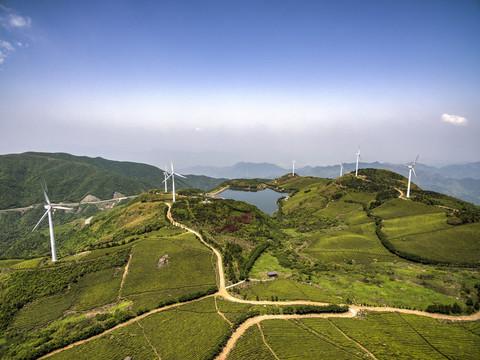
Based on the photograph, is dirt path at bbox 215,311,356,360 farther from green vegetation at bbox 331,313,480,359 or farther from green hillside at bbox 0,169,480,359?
green vegetation at bbox 331,313,480,359

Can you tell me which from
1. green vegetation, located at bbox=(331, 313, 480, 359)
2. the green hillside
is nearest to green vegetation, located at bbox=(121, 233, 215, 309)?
the green hillside

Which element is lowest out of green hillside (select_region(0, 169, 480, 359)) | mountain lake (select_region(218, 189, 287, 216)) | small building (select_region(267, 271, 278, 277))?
mountain lake (select_region(218, 189, 287, 216))

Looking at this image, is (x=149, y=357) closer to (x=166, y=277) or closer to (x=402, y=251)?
(x=166, y=277)

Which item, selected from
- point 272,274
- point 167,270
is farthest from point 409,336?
point 167,270

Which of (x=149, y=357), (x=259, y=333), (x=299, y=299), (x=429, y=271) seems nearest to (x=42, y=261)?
(x=149, y=357)

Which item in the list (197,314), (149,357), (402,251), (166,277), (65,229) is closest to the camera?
(149,357)

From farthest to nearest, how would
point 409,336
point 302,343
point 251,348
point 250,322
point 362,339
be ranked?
point 250,322
point 409,336
point 362,339
point 302,343
point 251,348

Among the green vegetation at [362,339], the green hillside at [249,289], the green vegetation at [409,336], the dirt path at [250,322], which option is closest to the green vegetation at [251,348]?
the green vegetation at [362,339]

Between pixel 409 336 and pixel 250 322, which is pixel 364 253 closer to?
pixel 409 336
